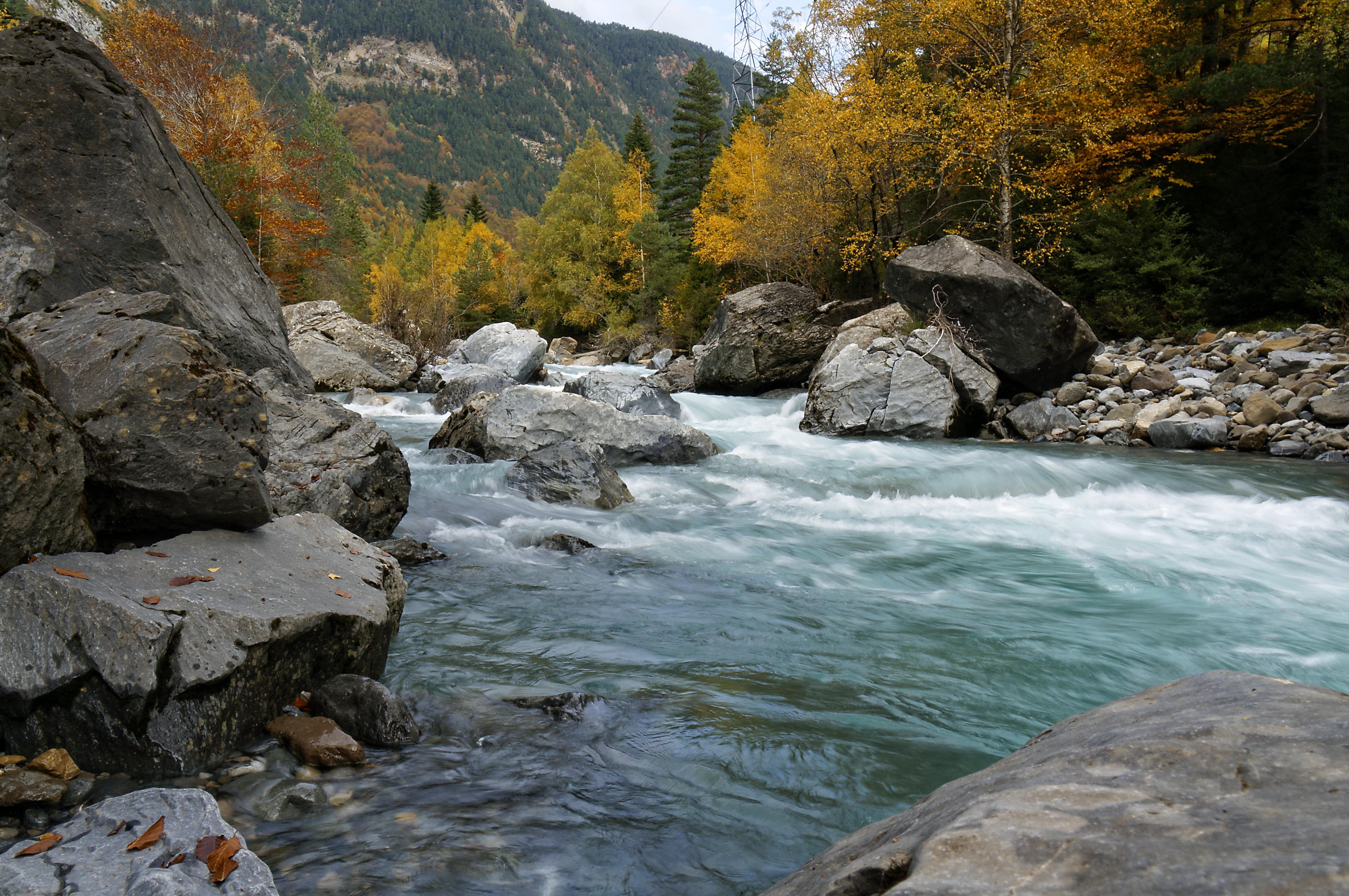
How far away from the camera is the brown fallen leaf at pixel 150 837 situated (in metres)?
1.93

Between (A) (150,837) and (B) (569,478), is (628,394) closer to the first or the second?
(B) (569,478)

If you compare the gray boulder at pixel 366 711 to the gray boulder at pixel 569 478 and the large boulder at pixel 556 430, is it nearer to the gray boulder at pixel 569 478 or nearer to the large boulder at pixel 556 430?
the gray boulder at pixel 569 478

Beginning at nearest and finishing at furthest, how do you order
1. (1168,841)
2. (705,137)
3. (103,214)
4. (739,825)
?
1. (1168,841)
2. (739,825)
3. (103,214)
4. (705,137)

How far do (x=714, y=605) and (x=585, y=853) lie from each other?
2769 mm

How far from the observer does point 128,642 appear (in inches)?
97.3

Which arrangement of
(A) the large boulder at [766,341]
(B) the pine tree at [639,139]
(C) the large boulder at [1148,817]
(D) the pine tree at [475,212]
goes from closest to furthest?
(C) the large boulder at [1148,817]
(A) the large boulder at [766,341]
(B) the pine tree at [639,139]
(D) the pine tree at [475,212]

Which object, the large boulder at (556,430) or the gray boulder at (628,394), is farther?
the gray boulder at (628,394)

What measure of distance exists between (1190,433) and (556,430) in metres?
9.22

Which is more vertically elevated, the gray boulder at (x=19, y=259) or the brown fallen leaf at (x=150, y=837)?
the gray boulder at (x=19, y=259)

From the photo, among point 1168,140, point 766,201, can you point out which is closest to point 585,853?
point 1168,140

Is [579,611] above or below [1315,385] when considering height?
below

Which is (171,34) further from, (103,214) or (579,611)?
(579,611)

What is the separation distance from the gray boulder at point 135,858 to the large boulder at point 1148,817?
1.39 m

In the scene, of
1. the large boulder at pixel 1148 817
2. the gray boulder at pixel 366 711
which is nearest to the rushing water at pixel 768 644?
the gray boulder at pixel 366 711
